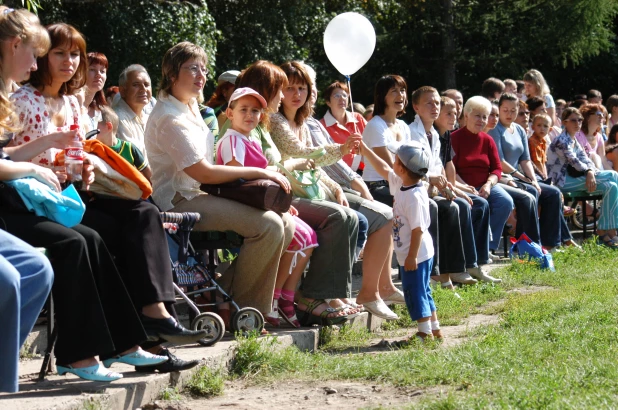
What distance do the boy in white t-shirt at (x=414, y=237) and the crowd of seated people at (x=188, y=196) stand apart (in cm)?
45

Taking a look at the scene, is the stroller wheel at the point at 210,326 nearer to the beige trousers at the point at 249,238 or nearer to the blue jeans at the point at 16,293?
the beige trousers at the point at 249,238

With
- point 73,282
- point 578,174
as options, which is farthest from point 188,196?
point 578,174

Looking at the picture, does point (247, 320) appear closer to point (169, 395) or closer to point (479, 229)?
point (169, 395)

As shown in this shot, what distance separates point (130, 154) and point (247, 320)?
1.43 metres

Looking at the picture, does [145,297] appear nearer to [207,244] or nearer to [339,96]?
[207,244]

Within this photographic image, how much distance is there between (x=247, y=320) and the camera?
6.37 meters

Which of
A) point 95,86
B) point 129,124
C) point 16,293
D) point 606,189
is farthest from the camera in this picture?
point 606,189

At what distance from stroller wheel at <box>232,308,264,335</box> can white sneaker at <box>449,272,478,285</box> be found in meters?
3.62

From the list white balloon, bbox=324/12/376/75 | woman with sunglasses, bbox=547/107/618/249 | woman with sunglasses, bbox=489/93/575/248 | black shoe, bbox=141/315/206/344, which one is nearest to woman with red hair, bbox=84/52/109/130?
white balloon, bbox=324/12/376/75

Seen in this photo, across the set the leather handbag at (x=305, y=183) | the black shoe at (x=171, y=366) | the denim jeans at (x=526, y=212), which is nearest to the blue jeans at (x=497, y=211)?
the denim jeans at (x=526, y=212)

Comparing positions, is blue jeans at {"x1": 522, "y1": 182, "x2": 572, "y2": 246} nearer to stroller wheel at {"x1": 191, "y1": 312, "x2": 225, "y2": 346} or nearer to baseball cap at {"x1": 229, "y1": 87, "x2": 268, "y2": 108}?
baseball cap at {"x1": 229, "y1": 87, "x2": 268, "y2": 108}

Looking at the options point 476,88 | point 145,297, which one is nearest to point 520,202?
point 145,297

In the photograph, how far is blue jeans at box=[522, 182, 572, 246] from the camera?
39.3 feet

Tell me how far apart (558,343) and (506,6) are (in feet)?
74.1
